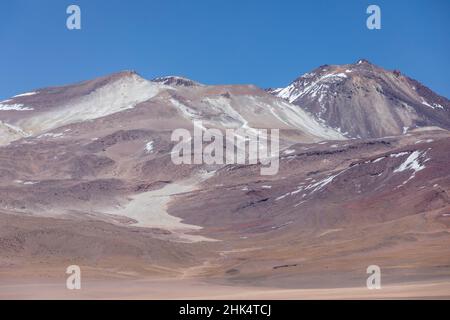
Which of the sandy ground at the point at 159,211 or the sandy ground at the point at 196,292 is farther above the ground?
the sandy ground at the point at 159,211

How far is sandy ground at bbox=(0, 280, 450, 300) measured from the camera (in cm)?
3744

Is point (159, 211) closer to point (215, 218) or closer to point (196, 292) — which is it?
point (215, 218)

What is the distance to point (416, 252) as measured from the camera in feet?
191

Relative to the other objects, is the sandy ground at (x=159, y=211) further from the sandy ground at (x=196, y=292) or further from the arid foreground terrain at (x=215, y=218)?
the sandy ground at (x=196, y=292)

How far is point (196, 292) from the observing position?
1693 inches

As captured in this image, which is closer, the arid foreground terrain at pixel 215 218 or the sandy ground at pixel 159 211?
the arid foreground terrain at pixel 215 218

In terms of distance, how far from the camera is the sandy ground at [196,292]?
37438mm

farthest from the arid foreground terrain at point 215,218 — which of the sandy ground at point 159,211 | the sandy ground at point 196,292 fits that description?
the sandy ground at point 159,211

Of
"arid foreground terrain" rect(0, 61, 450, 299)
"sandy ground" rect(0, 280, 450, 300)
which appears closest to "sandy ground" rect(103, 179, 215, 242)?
"arid foreground terrain" rect(0, 61, 450, 299)

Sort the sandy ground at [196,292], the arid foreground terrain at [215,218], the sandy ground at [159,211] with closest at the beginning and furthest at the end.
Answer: the sandy ground at [196,292] → the arid foreground terrain at [215,218] → the sandy ground at [159,211]

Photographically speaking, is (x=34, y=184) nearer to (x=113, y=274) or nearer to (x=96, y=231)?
(x=96, y=231)

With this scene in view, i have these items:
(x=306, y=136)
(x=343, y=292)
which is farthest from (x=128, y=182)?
(x=343, y=292)

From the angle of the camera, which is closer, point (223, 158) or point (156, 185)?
point (156, 185)

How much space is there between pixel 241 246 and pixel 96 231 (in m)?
Answer: 17.1
